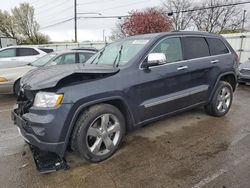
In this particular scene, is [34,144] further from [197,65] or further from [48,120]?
[197,65]

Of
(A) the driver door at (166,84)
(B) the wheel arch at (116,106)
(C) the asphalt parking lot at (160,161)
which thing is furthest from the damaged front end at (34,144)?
(A) the driver door at (166,84)

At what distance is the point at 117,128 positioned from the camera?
3.04 metres

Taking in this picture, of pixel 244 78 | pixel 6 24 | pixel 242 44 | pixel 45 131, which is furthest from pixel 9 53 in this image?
pixel 6 24

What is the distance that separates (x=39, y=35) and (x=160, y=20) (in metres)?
30.3

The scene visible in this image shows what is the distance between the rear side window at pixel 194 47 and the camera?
3885 millimetres

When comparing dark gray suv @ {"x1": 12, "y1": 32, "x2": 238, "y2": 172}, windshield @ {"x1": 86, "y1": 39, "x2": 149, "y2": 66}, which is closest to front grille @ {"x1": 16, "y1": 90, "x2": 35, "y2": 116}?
dark gray suv @ {"x1": 12, "y1": 32, "x2": 238, "y2": 172}

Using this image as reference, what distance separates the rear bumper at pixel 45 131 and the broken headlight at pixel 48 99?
12 cm

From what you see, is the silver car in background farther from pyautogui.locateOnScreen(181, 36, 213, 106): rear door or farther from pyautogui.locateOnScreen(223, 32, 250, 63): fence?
pyautogui.locateOnScreen(223, 32, 250, 63): fence

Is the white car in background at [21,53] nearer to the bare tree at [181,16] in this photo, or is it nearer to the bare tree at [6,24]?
the bare tree at [181,16]

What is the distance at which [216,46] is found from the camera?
4.45m

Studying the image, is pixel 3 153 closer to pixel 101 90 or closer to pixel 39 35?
pixel 101 90

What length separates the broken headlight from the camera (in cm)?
250

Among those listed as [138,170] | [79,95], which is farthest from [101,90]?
[138,170]

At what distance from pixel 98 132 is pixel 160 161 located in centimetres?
97
